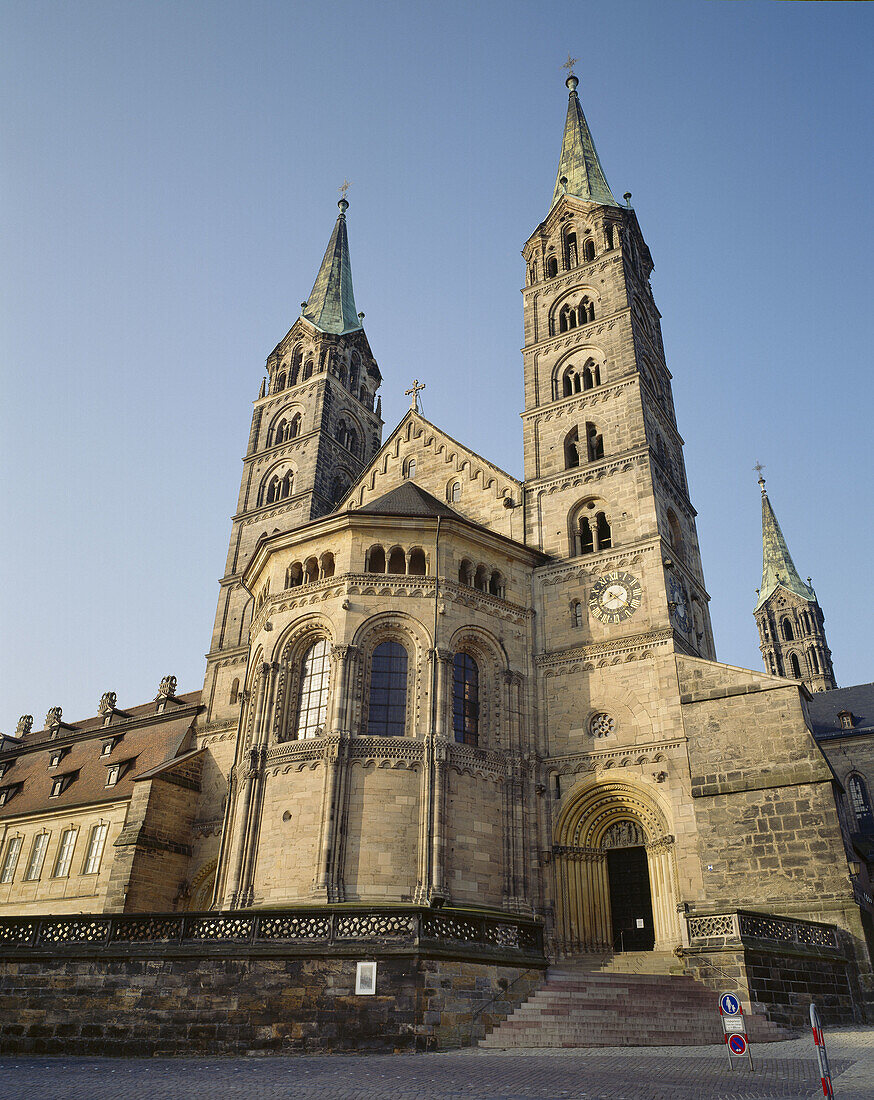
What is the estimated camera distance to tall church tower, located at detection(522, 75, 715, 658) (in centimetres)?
2766

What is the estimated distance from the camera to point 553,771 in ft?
84.3

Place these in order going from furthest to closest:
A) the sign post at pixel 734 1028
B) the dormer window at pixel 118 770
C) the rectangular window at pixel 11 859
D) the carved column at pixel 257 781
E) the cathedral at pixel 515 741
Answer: the rectangular window at pixel 11 859, the dormer window at pixel 118 770, the carved column at pixel 257 781, the cathedral at pixel 515 741, the sign post at pixel 734 1028

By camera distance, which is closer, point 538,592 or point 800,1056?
point 800,1056

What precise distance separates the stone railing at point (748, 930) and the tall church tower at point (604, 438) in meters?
8.65

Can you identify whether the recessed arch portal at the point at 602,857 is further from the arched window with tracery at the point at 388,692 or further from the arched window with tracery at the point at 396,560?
the arched window with tracery at the point at 396,560

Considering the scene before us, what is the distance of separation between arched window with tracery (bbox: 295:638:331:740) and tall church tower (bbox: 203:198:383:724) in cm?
845

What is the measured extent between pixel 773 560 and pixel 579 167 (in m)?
44.3

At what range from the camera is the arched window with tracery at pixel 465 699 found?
82.7ft

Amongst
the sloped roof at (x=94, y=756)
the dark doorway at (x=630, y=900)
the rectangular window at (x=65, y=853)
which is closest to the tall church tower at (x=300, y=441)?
the sloped roof at (x=94, y=756)

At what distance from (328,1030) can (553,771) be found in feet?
41.2

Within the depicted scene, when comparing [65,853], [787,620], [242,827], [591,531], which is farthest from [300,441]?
[787,620]

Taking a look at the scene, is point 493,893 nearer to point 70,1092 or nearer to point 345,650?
point 345,650

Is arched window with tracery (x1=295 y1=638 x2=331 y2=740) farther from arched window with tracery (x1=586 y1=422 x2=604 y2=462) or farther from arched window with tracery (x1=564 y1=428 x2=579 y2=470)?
arched window with tracery (x1=586 y1=422 x2=604 y2=462)

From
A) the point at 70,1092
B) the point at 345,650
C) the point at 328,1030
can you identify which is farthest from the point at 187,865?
the point at 70,1092
